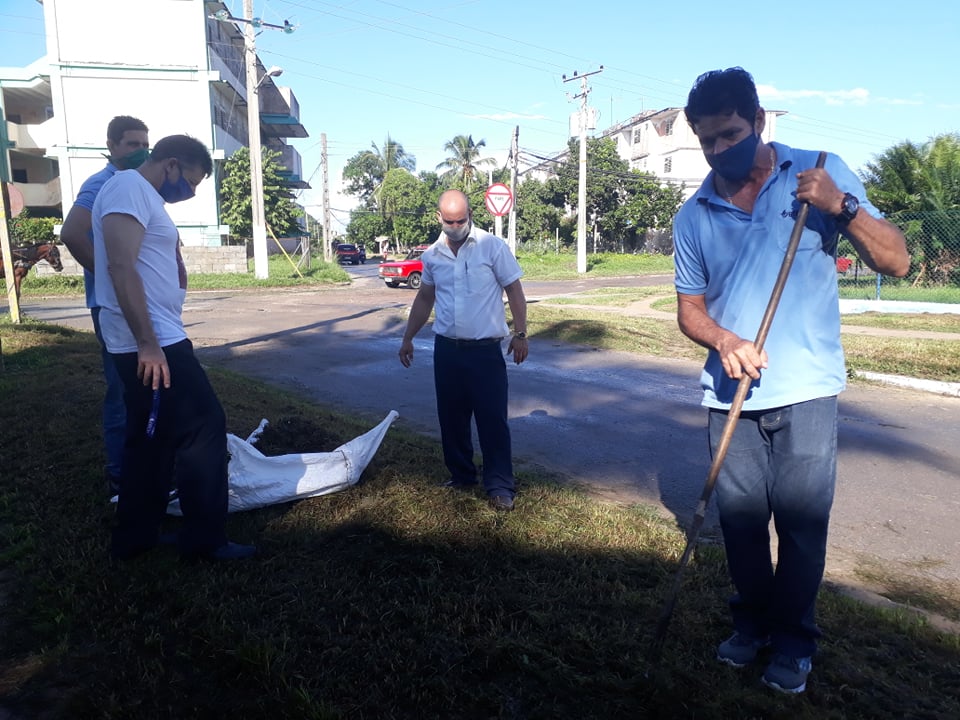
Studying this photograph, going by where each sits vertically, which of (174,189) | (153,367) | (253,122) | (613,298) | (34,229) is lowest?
(613,298)

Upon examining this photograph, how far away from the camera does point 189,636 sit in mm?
2830

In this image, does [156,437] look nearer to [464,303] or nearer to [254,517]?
[254,517]

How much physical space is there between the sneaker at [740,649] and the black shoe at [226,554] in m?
2.11

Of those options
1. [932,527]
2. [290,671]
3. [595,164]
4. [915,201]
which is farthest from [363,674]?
[595,164]

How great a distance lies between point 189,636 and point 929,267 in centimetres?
1887

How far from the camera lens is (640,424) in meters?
6.84

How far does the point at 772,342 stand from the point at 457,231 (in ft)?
7.20

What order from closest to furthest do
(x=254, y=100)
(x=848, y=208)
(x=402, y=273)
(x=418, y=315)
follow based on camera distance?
(x=848, y=208)
(x=418, y=315)
(x=254, y=100)
(x=402, y=273)

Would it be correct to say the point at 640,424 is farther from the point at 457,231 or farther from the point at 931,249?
the point at 931,249

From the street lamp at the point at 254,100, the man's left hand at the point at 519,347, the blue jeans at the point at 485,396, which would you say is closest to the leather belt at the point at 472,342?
the blue jeans at the point at 485,396

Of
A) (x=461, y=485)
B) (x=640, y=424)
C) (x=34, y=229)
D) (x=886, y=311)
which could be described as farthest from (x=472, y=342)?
(x=34, y=229)

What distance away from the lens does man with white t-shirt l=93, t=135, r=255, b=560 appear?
10.4ft

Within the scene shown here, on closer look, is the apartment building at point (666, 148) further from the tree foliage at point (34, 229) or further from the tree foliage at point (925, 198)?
the tree foliage at point (925, 198)

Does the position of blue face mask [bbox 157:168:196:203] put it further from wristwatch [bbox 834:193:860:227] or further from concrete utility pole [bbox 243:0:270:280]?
concrete utility pole [bbox 243:0:270:280]
